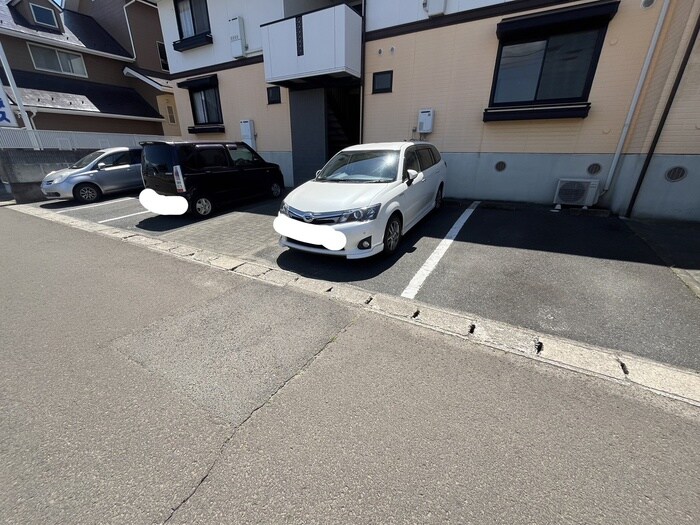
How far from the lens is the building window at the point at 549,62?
18.7ft

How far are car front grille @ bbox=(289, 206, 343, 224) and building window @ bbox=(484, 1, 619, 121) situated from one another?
537 centimetres

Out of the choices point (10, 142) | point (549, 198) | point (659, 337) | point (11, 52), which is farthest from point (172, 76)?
point (659, 337)

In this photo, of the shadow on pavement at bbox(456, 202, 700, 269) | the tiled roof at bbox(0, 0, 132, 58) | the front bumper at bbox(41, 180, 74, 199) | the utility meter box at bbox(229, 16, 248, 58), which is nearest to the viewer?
the shadow on pavement at bbox(456, 202, 700, 269)

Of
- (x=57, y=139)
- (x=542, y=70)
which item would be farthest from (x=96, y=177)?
(x=542, y=70)

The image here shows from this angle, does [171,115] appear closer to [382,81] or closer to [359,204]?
[382,81]

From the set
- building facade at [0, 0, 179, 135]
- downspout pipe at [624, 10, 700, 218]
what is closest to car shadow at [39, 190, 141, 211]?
building facade at [0, 0, 179, 135]

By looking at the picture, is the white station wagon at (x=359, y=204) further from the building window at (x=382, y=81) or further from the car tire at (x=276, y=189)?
the car tire at (x=276, y=189)

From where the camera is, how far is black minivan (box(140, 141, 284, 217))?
238 inches

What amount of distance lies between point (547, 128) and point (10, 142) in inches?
604

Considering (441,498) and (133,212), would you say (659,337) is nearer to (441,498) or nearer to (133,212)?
(441,498)

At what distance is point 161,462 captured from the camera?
65.9 inches

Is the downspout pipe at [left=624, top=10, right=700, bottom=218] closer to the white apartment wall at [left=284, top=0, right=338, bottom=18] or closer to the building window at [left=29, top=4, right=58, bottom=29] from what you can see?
the white apartment wall at [left=284, top=0, right=338, bottom=18]

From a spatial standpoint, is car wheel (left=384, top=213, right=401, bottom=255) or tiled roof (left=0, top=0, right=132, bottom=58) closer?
car wheel (left=384, top=213, right=401, bottom=255)

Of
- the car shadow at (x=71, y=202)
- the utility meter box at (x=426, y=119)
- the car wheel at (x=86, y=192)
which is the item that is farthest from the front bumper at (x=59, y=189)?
the utility meter box at (x=426, y=119)
